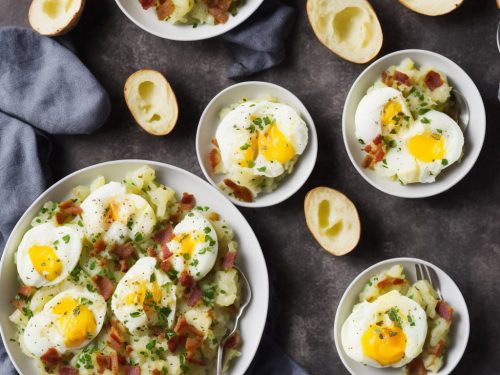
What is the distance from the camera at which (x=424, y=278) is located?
3922 mm

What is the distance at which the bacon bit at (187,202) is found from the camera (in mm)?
3932

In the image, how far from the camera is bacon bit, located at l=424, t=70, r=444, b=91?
3.85m

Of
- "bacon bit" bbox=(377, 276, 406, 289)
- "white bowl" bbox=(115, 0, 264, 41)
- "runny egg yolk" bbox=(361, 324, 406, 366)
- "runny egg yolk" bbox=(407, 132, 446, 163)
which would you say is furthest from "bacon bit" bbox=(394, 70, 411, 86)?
"runny egg yolk" bbox=(361, 324, 406, 366)

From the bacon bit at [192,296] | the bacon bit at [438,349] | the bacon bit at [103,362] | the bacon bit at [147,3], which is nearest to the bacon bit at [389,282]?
the bacon bit at [438,349]

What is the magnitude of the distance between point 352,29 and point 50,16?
1840mm

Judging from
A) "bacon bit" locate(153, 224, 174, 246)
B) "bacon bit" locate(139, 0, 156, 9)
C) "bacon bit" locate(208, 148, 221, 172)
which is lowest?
"bacon bit" locate(153, 224, 174, 246)

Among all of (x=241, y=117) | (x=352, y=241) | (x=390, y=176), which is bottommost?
(x=352, y=241)

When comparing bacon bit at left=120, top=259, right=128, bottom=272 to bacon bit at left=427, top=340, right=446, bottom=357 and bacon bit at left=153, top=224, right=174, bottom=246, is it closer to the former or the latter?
bacon bit at left=153, top=224, right=174, bottom=246

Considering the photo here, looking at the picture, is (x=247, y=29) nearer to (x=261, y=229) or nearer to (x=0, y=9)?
(x=261, y=229)

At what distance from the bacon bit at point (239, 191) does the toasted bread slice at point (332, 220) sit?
35 centimetres

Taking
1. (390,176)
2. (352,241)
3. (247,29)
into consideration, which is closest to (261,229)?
(352,241)

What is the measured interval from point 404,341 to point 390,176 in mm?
950

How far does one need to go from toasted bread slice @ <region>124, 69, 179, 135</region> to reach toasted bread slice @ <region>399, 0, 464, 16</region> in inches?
58.9

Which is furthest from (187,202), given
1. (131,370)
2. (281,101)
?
(131,370)
